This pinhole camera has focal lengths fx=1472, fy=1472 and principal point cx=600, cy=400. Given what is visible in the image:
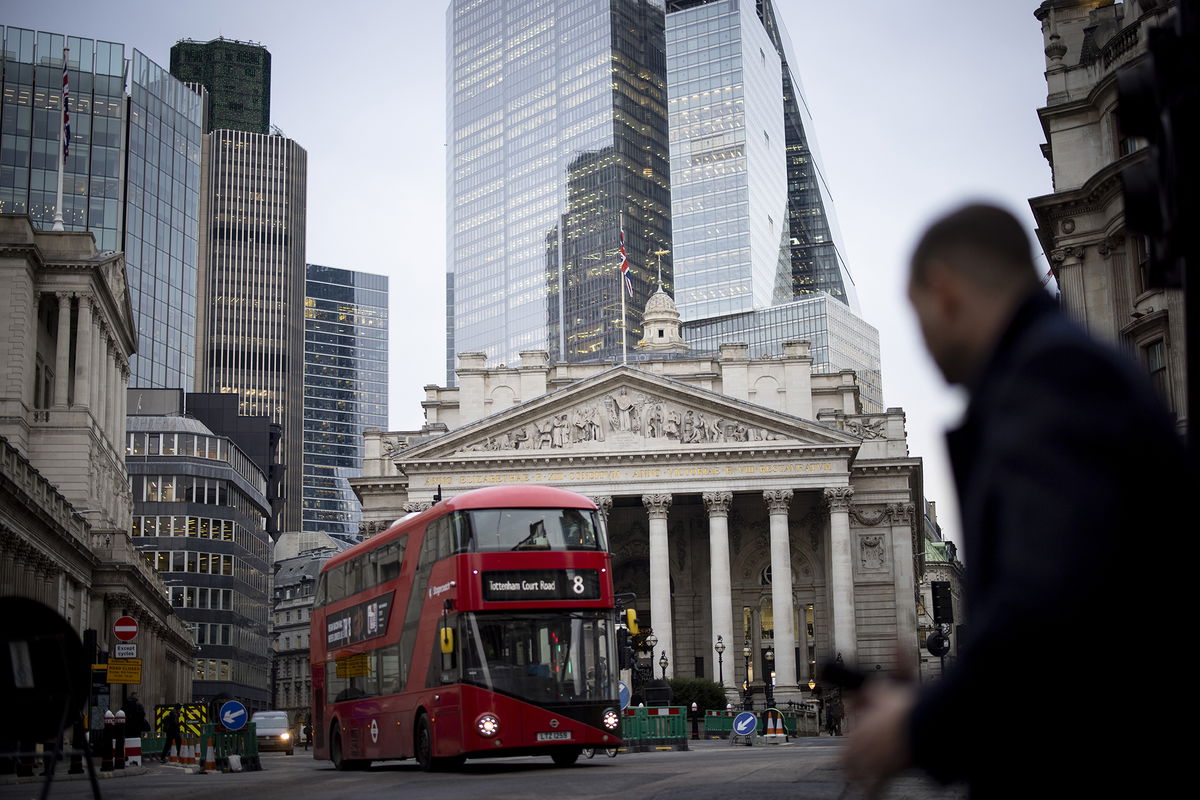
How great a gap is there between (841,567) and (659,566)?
9.02m

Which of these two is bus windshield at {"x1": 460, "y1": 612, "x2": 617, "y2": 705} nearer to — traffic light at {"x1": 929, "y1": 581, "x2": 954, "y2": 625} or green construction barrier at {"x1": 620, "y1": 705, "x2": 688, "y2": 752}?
traffic light at {"x1": 929, "y1": 581, "x2": 954, "y2": 625}

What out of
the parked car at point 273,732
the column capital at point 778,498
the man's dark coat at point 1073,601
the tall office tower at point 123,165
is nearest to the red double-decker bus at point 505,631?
the man's dark coat at point 1073,601

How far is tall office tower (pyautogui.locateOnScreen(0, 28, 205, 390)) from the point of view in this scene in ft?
353

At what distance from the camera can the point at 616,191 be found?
196500 millimetres

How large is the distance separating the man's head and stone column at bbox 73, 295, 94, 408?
188ft

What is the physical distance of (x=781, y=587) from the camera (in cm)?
7225

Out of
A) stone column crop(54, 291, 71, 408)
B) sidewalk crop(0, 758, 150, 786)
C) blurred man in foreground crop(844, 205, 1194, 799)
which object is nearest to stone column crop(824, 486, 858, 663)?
stone column crop(54, 291, 71, 408)

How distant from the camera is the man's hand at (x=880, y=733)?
9.95 feet

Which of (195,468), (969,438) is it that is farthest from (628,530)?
(969,438)

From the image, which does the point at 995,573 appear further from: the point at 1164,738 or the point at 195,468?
the point at 195,468

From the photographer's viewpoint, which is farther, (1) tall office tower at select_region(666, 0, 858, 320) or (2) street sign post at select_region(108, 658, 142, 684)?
(1) tall office tower at select_region(666, 0, 858, 320)

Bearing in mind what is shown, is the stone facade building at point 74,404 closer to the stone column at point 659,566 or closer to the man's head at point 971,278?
the stone column at point 659,566

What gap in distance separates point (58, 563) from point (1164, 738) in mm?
45332

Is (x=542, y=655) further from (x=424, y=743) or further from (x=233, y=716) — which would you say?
(x=233, y=716)
